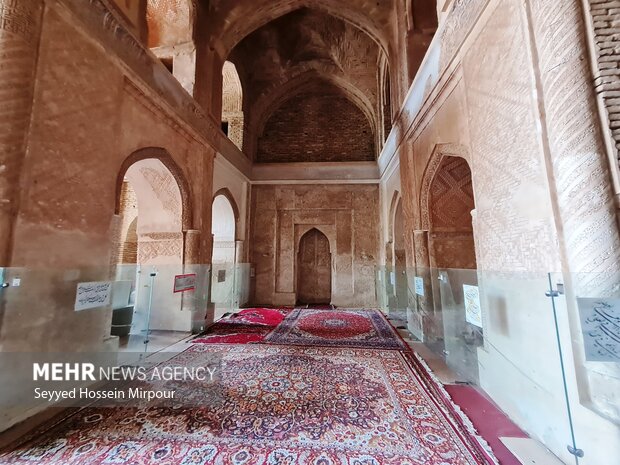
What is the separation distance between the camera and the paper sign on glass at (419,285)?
15.2 ft

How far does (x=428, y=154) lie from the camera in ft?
14.1

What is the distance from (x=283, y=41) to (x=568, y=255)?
31.3 feet

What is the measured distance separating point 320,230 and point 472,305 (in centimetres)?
630

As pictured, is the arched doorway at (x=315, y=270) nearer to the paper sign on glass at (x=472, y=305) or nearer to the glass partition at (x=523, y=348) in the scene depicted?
the glass partition at (x=523, y=348)

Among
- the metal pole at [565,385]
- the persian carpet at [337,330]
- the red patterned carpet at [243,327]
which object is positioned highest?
the metal pole at [565,385]

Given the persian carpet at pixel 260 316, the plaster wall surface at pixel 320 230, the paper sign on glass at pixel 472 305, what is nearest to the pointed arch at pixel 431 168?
the paper sign on glass at pixel 472 305

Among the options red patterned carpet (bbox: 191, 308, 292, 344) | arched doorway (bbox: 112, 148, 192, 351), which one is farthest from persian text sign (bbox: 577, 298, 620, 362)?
arched doorway (bbox: 112, 148, 192, 351)

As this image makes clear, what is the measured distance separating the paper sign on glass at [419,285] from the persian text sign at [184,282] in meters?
4.08

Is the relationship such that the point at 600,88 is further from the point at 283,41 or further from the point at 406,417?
the point at 283,41

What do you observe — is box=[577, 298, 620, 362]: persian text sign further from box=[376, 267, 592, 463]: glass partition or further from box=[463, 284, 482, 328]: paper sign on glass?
box=[463, 284, 482, 328]: paper sign on glass

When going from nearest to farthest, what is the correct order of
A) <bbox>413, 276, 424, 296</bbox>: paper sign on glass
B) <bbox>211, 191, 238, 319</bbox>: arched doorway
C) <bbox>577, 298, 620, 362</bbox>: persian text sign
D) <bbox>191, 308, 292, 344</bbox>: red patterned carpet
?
<bbox>577, 298, 620, 362</bbox>: persian text sign < <bbox>413, 276, 424, 296</bbox>: paper sign on glass < <bbox>191, 308, 292, 344</bbox>: red patterned carpet < <bbox>211, 191, 238, 319</bbox>: arched doorway

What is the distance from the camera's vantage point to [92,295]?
10.0ft

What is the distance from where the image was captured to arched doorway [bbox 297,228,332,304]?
9445 millimetres

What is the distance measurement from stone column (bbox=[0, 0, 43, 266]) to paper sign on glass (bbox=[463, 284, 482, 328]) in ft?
14.3
